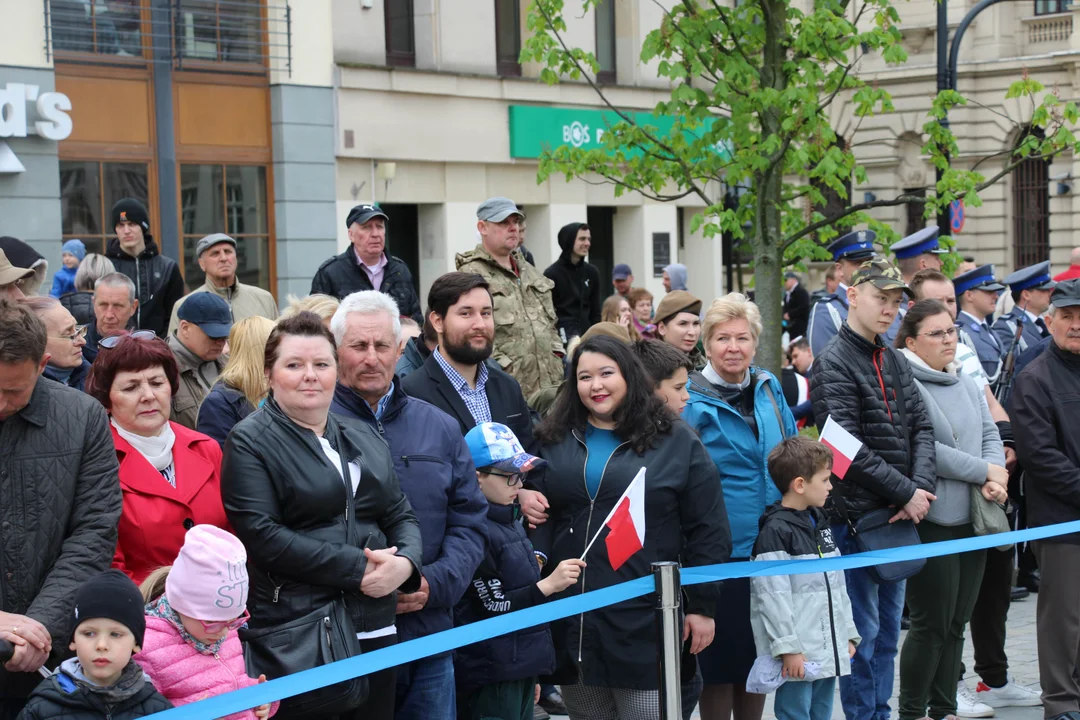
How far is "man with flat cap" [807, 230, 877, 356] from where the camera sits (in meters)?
9.46

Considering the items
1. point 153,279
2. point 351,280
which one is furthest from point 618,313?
point 153,279

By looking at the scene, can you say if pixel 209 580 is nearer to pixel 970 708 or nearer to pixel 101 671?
pixel 101 671

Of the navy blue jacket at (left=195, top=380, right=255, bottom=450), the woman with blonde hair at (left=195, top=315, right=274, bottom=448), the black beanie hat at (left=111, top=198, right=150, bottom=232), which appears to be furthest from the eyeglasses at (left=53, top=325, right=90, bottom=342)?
the black beanie hat at (left=111, top=198, right=150, bottom=232)

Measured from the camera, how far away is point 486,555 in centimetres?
522

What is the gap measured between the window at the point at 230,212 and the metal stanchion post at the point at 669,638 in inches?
592

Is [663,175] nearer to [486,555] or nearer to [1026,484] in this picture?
[1026,484]

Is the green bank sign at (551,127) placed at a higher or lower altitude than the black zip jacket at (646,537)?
higher

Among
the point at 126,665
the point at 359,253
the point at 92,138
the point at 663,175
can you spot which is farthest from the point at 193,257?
the point at 126,665

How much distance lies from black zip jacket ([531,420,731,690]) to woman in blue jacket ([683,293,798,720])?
53 cm

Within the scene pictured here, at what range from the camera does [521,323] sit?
8.21m

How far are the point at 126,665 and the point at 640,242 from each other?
21879mm

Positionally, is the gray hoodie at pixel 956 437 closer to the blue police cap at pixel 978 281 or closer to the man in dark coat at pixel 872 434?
the man in dark coat at pixel 872 434

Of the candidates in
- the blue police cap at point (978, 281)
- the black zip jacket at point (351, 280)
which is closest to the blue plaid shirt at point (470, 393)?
the black zip jacket at point (351, 280)

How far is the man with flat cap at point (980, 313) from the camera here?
988 centimetres
